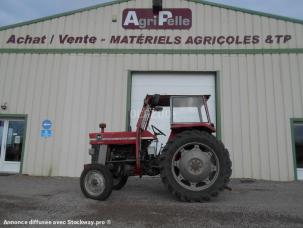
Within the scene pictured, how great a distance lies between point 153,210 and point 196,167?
1.26 meters

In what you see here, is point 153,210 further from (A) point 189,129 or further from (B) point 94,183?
(A) point 189,129

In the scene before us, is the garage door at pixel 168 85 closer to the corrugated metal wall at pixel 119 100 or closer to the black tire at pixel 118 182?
the corrugated metal wall at pixel 119 100

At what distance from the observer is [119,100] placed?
10.6 meters

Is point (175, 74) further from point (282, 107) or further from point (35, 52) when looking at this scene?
point (35, 52)

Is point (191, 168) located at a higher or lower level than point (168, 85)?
lower

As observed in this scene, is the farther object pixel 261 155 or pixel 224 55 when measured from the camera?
pixel 224 55

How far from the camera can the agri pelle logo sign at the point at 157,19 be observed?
11102 millimetres

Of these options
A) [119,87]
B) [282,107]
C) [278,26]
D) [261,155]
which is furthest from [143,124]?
[278,26]

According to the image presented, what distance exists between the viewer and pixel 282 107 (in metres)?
10.2

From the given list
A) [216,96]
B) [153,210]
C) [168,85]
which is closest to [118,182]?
[153,210]

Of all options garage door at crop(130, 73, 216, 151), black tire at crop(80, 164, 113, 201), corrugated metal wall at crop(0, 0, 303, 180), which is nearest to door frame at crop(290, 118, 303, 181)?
corrugated metal wall at crop(0, 0, 303, 180)

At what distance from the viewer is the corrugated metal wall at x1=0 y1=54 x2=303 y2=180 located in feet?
32.8

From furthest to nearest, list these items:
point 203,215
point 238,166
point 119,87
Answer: point 119,87 < point 238,166 < point 203,215

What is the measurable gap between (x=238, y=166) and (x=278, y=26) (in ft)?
19.0
